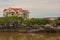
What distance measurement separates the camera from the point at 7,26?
37.9 m

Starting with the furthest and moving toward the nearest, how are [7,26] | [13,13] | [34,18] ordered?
[13,13] < [34,18] < [7,26]

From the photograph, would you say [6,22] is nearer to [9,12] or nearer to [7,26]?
[7,26]

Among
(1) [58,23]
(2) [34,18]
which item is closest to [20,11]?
(2) [34,18]

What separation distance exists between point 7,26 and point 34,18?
18.9 ft

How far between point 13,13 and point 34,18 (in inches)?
541

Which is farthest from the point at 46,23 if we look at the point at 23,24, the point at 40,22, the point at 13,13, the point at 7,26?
the point at 13,13

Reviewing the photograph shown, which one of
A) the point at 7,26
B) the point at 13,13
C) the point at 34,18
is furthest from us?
the point at 13,13

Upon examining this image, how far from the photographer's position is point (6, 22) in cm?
3916

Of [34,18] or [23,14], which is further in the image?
[23,14]

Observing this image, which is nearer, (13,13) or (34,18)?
(34,18)

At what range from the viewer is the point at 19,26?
38469 millimetres

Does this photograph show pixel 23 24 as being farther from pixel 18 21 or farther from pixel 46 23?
pixel 46 23

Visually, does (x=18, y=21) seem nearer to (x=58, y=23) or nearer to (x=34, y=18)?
(x=34, y=18)

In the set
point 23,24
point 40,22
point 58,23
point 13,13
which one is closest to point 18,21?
point 23,24
